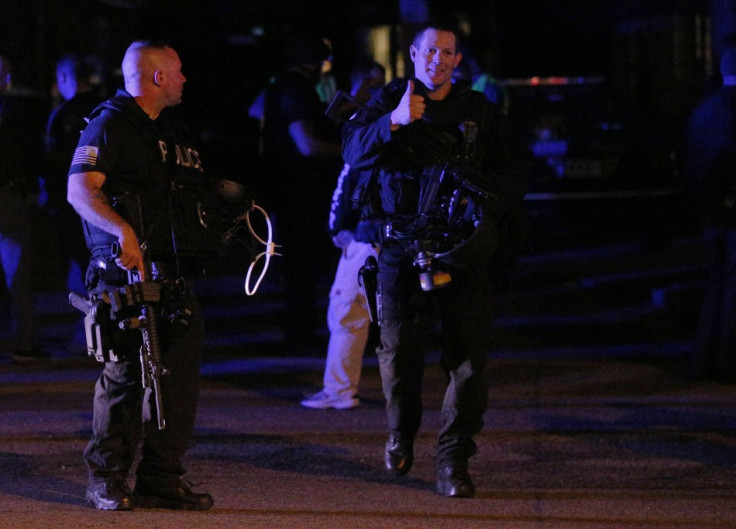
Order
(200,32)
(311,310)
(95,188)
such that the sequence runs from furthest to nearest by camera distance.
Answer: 1. (200,32)
2. (311,310)
3. (95,188)

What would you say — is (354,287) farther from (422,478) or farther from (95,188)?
(95,188)

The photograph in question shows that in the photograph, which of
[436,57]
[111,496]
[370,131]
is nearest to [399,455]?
[111,496]

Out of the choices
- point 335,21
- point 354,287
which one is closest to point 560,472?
point 354,287

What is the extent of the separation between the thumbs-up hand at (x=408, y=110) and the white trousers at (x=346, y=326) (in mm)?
1838

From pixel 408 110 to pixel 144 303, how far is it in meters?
1.30

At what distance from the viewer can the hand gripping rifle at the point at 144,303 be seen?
526cm

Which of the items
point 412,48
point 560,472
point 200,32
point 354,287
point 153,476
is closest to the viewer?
point 153,476

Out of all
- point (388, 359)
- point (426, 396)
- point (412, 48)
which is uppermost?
point (412, 48)

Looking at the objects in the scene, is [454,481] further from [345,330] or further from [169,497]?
[345,330]

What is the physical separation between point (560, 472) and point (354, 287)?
1.62 m

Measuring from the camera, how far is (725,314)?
8.09 meters

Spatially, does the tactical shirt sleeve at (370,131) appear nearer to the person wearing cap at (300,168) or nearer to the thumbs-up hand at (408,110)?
the thumbs-up hand at (408,110)

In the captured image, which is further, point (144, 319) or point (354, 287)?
point (354, 287)

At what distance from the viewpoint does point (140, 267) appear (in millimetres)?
5215
